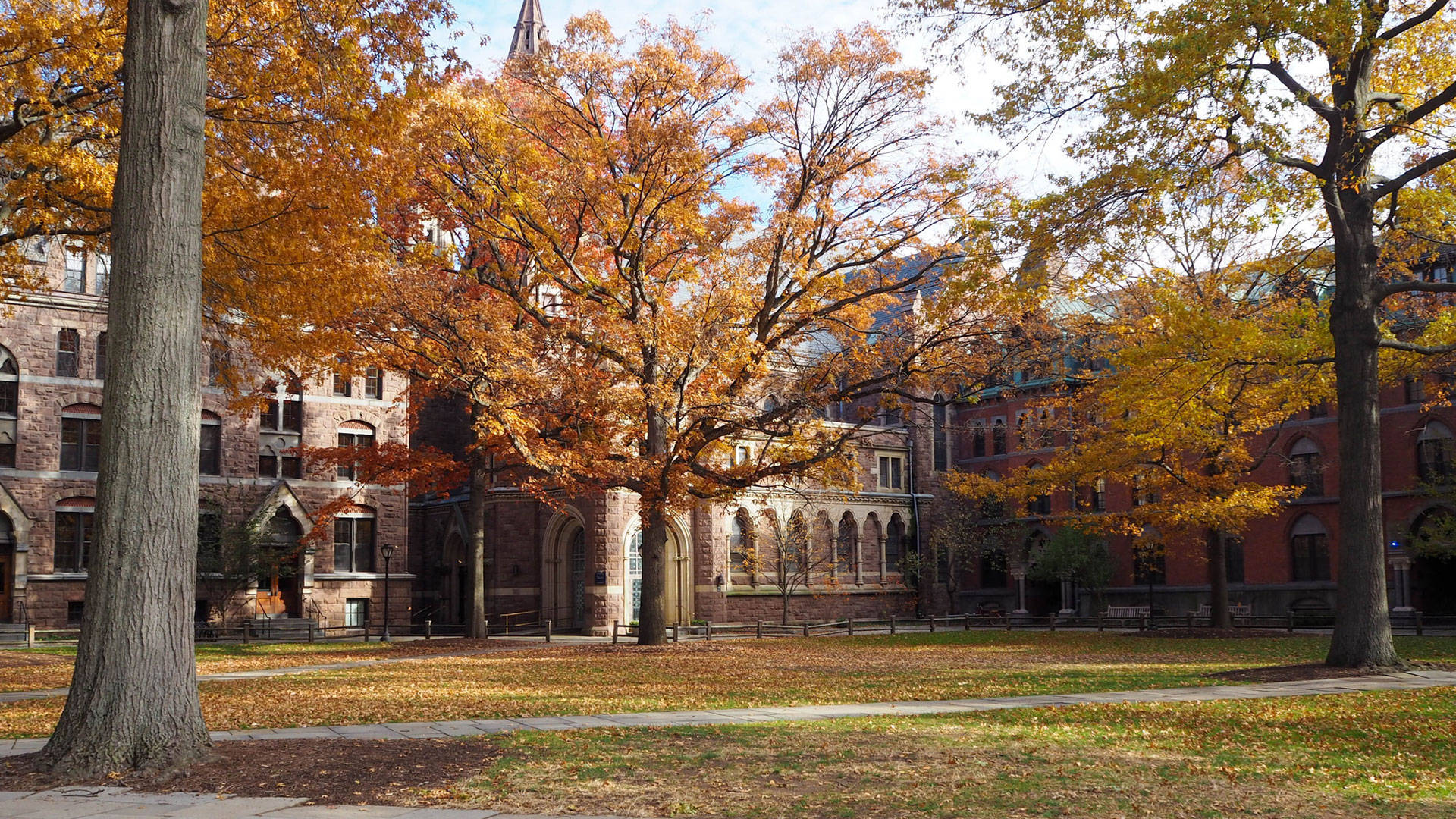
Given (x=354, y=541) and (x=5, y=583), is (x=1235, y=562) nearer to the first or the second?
(x=354, y=541)

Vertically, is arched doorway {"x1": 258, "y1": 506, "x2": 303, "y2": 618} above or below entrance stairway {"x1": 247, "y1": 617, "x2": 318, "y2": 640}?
above

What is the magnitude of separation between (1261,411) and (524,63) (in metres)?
19.9

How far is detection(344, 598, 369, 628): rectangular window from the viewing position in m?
42.4

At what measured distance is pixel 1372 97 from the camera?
16984mm

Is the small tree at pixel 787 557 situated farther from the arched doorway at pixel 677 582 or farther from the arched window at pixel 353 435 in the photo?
the arched window at pixel 353 435

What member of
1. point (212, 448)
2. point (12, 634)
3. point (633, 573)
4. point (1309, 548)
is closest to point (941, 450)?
point (1309, 548)

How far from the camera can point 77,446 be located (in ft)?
124

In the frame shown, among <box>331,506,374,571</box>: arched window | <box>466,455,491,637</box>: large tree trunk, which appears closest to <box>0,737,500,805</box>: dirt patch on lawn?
<box>466,455,491,637</box>: large tree trunk

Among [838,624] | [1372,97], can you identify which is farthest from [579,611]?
[1372,97]

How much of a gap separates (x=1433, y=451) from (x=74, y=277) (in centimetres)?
4822

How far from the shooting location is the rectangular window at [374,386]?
42.6 metres

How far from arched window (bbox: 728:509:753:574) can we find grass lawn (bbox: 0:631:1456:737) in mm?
16053

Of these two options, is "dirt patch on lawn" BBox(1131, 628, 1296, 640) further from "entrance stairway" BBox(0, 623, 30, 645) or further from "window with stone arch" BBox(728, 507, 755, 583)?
"entrance stairway" BBox(0, 623, 30, 645)

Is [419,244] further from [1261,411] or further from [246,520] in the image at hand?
[1261,411]
